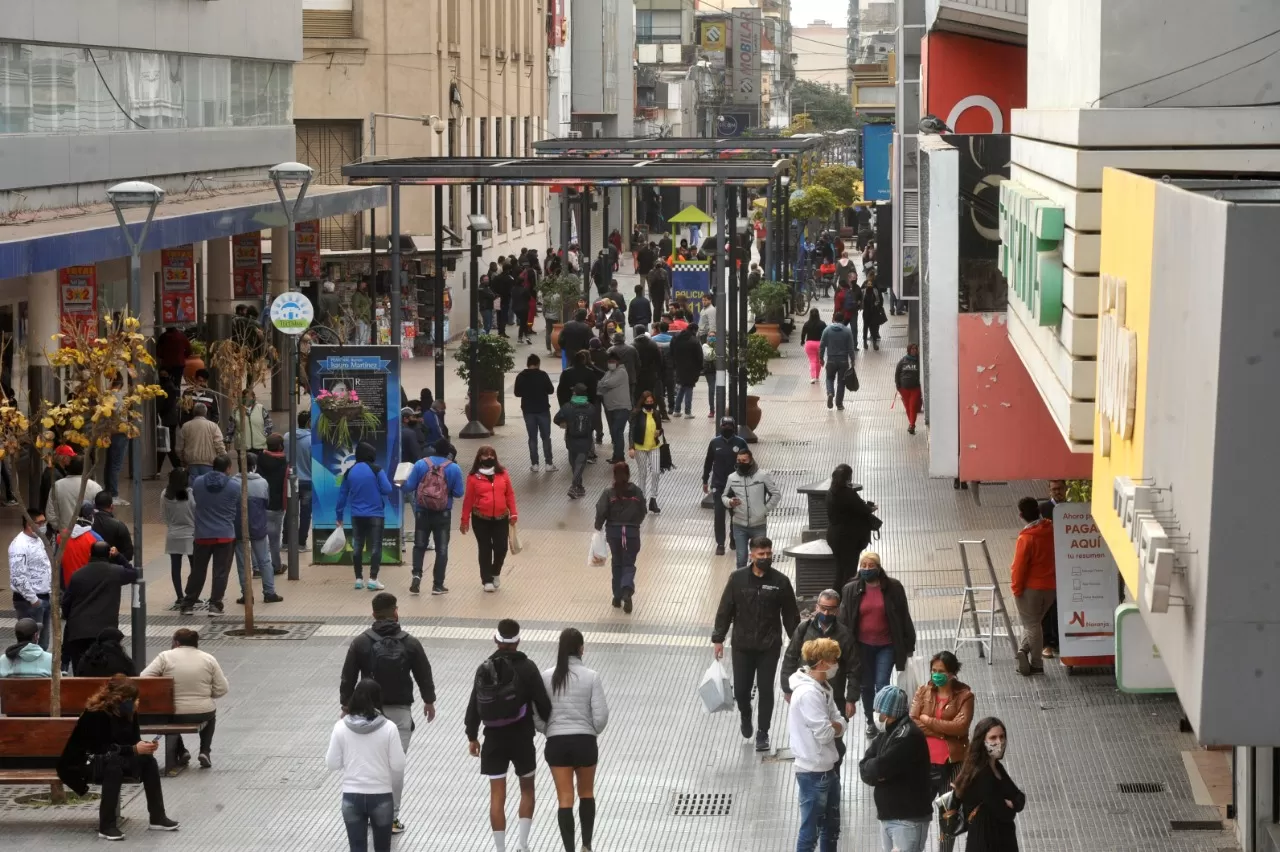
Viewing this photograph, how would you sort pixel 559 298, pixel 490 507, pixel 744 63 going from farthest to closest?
1. pixel 744 63
2. pixel 559 298
3. pixel 490 507

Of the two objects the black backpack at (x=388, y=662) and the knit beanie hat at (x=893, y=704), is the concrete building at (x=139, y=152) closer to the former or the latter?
the black backpack at (x=388, y=662)

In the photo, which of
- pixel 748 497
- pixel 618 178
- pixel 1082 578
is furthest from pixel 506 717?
pixel 618 178

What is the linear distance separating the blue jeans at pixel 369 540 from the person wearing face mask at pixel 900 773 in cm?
958

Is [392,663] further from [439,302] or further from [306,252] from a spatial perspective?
[306,252]

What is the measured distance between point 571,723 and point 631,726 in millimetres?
3239

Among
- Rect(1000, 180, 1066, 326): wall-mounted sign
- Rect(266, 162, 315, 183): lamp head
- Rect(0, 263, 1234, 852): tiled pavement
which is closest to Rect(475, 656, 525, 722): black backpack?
Rect(0, 263, 1234, 852): tiled pavement

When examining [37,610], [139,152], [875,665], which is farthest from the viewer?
[139,152]

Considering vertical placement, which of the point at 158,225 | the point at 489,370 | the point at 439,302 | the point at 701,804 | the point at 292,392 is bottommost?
the point at 701,804

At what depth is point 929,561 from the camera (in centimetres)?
2120

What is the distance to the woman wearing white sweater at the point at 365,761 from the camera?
1127 cm

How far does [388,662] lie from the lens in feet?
41.6

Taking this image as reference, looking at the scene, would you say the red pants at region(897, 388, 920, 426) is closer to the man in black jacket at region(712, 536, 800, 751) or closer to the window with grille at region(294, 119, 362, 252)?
the man in black jacket at region(712, 536, 800, 751)

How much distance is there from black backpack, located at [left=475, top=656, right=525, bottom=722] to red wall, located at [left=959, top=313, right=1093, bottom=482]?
5.96 metres

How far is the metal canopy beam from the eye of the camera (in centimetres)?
2517
